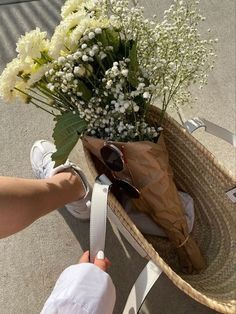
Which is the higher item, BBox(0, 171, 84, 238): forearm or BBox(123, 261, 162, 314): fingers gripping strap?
BBox(0, 171, 84, 238): forearm

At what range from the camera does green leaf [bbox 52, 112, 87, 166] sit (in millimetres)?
899

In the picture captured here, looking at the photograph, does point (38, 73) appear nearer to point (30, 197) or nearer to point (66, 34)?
point (66, 34)

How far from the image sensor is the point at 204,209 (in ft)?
3.77

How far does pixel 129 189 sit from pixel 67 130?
0.68ft

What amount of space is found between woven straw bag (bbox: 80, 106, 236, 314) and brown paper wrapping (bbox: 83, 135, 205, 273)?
0.04m

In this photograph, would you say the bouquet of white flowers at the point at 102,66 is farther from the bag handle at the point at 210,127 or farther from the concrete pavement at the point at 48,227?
the concrete pavement at the point at 48,227

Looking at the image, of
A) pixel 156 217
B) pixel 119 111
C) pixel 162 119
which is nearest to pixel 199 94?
pixel 162 119

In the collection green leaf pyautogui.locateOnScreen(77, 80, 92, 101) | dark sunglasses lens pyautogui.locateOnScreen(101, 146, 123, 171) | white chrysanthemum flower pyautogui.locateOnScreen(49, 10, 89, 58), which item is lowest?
dark sunglasses lens pyautogui.locateOnScreen(101, 146, 123, 171)

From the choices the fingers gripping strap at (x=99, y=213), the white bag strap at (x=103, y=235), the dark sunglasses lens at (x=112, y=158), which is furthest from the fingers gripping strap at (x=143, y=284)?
the dark sunglasses lens at (x=112, y=158)

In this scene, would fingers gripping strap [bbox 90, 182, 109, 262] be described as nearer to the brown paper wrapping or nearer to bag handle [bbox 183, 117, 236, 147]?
the brown paper wrapping

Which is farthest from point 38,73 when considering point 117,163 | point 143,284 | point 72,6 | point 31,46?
point 143,284

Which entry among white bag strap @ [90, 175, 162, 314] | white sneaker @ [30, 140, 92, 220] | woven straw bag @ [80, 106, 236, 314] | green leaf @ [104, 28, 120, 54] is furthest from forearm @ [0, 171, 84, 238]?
green leaf @ [104, 28, 120, 54]

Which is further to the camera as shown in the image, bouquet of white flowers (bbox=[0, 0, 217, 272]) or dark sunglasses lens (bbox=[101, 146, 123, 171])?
dark sunglasses lens (bbox=[101, 146, 123, 171])

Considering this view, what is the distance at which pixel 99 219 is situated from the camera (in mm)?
907
